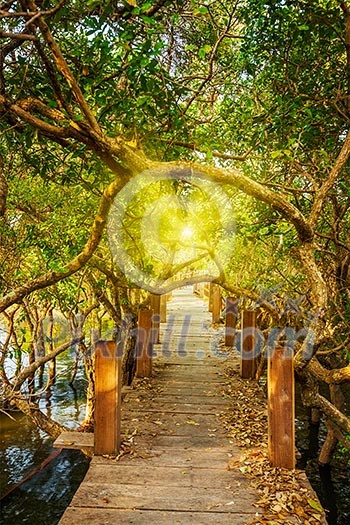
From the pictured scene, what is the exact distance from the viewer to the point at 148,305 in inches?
505

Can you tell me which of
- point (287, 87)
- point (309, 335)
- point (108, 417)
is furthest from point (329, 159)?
point (108, 417)

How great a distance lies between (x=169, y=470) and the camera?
16.9 ft

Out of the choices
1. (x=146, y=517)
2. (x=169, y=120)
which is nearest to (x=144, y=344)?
(x=169, y=120)

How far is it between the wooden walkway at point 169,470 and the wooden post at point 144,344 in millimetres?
347

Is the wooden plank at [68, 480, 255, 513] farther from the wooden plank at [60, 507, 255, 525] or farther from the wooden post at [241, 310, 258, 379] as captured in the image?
the wooden post at [241, 310, 258, 379]

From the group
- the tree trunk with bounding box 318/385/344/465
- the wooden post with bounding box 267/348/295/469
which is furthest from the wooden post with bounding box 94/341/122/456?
the tree trunk with bounding box 318/385/344/465

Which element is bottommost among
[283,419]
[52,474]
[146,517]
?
[52,474]

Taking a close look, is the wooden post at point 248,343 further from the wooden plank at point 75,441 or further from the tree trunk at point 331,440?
the wooden plank at point 75,441

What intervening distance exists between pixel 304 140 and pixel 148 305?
6691mm

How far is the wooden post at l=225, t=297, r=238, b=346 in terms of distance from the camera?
12.3 meters

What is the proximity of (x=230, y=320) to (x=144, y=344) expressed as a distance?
415cm

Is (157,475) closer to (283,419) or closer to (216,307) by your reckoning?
(283,419)

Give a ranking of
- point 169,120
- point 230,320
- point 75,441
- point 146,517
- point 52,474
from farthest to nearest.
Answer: point 52,474 → point 230,320 → point 169,120 → point 75,441 → point 146,517

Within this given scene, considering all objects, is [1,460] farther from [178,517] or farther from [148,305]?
[178,517]
